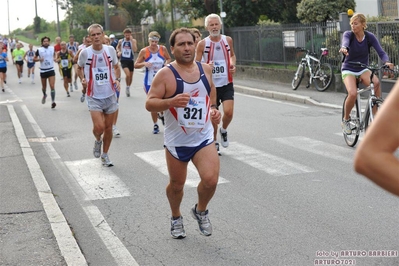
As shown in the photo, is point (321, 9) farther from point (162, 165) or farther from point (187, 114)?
point (187, 114)

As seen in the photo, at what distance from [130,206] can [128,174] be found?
1919 millimetres

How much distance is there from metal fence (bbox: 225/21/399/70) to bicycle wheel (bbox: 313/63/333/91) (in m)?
0.42

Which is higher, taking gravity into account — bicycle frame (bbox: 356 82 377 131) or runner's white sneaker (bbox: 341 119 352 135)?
bicycle frame (bbox: 356 82 377 131)

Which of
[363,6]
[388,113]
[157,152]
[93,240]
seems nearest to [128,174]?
[157,152]

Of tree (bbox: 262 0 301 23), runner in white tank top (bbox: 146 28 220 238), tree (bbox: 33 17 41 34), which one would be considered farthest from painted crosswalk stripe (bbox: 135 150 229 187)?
tree (bbox: 33 17 41 34)

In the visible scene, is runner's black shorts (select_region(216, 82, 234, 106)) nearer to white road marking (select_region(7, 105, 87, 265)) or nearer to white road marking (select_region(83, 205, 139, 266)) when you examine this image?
white road marking (select_region(7, 105, 87, 265))

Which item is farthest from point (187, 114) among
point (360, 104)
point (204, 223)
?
point (360, 104)

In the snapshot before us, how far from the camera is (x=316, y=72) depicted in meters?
20.6

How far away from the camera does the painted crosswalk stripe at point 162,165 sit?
29.9 ft

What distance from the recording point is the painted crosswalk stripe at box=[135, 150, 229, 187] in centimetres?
912

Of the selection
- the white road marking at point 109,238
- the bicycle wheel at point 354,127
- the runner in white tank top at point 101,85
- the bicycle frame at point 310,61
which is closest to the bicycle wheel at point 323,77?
the bicycle frame at point 310,61

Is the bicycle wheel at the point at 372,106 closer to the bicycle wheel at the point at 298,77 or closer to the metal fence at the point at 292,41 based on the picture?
the metal fence at the point at 292,41

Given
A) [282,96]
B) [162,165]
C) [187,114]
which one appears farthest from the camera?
[282,96]

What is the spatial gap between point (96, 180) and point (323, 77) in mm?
11792
